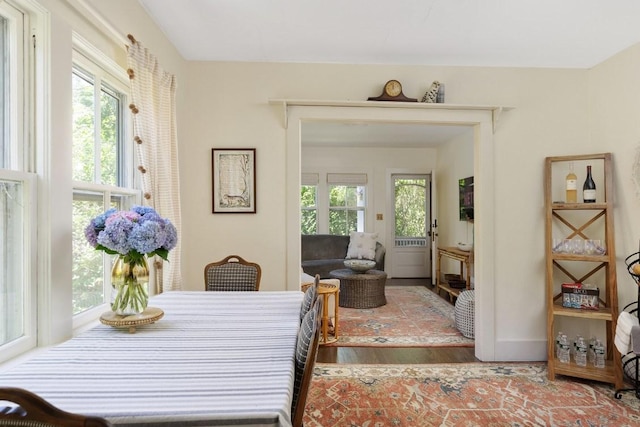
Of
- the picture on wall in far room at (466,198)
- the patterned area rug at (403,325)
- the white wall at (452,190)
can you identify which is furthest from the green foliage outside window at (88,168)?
the white wall at (452,190)

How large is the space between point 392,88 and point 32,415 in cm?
279

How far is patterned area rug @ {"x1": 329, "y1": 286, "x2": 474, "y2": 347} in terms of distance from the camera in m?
3.34

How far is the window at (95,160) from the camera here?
66.6 inches

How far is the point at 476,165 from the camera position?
2955 millimetres

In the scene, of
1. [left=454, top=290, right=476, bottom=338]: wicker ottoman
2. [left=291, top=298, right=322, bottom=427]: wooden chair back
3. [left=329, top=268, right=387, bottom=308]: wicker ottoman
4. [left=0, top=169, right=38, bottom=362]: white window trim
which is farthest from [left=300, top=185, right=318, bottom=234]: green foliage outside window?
[left=291, top=298, right=322, bottom=427]: wooden chair back

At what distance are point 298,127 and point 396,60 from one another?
972 millimetres

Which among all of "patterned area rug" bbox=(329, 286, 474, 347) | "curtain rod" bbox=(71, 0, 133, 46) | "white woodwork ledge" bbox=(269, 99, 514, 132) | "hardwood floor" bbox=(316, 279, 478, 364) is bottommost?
"hardwood floor" bbox=(316, 279, 478, 364)

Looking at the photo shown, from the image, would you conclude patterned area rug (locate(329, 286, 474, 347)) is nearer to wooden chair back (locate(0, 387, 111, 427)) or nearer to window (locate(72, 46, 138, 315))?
window (locate(72, 46, 138, 315))

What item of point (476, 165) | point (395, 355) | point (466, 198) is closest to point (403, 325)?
point (395, 355)

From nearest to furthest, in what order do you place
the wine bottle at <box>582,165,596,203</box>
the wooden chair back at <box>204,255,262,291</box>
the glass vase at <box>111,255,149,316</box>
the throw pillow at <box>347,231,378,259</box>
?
1. the glass vase at <box>111,255,149,316</box>
2. the wooden chair back at <box>204,255,262,291</box>
3. the wine bottle at <box>582,165,596,203</box>
4. the throw pillow at <box>347,231,378,259</box>

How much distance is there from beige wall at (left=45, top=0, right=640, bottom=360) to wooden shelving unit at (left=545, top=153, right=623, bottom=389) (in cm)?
12

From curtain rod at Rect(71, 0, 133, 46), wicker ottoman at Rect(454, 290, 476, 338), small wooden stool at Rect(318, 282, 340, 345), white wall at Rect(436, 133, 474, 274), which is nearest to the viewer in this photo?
curtain rod at Rect(71, 0, 133, 46)

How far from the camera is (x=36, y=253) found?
1.39m

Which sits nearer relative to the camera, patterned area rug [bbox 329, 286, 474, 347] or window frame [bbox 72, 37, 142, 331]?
window frame [bbox 72, 37, 142, 331]
